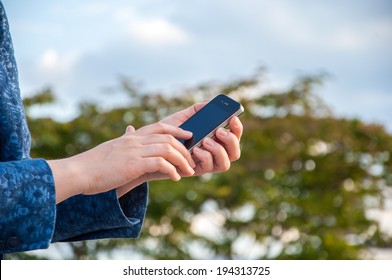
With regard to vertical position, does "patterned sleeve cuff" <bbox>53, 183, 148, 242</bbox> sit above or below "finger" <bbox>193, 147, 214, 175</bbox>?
below

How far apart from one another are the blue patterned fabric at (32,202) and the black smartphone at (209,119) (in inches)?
8.0

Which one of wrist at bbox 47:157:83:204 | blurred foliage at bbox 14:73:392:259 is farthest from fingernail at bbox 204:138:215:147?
blurred foliage at bbox 14:73:392:259

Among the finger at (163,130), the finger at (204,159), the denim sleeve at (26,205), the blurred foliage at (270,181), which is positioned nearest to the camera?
the denim sleeve at (26,205)

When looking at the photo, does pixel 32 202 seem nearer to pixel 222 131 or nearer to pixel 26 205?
pixel 26 205

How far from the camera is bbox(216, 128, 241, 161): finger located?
1.49 m

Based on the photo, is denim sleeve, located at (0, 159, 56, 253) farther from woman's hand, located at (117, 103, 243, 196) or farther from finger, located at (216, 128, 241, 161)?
finger, located at (216, 128, 241, 161)

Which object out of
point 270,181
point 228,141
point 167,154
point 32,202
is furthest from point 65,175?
point 270,181

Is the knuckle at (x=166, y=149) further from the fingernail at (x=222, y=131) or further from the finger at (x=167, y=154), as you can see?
the fingernail at (x=222, y=131)

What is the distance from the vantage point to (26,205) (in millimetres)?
1224

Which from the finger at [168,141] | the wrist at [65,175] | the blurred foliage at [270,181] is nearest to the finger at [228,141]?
the finger at [168,141]

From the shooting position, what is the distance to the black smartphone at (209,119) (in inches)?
57.2

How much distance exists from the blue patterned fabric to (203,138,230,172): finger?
206 millimetres

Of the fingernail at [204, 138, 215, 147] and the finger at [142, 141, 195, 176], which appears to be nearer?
the finger at [142, 141, 195, 176]
